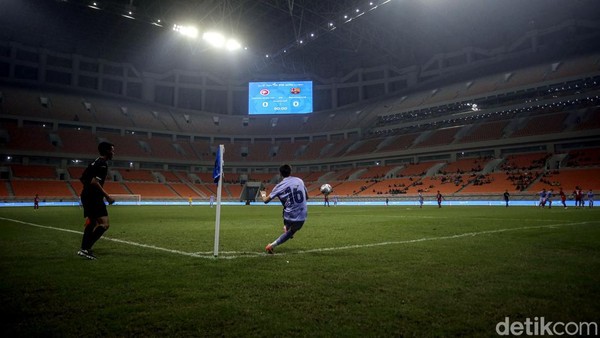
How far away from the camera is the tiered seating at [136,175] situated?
58.7m

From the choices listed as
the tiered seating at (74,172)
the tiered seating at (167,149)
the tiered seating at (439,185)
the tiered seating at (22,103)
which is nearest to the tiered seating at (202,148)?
the tiered seating at (167,149)

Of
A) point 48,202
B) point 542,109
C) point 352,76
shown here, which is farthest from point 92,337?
point 352,76

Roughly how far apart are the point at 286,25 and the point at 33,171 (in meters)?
42.4

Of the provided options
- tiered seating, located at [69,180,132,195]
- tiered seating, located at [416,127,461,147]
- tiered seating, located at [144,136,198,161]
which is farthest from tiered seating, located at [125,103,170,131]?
tiered seating, located at [416,127,461,147]

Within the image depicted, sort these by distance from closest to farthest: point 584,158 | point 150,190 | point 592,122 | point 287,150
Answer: point 584,158 < point 592,122 < point 150,190 < point 287,150

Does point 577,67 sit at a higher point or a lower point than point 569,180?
higher

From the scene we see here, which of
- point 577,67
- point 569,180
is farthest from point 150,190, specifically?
point 577,67

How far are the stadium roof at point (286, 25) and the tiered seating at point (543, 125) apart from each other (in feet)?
49.2

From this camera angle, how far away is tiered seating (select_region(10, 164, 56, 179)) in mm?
49969

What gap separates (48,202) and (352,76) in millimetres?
56889

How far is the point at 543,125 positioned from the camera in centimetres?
4800

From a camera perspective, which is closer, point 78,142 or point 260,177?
point 78,142

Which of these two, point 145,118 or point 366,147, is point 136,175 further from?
point 366,147

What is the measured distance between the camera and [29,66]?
5831 cm
